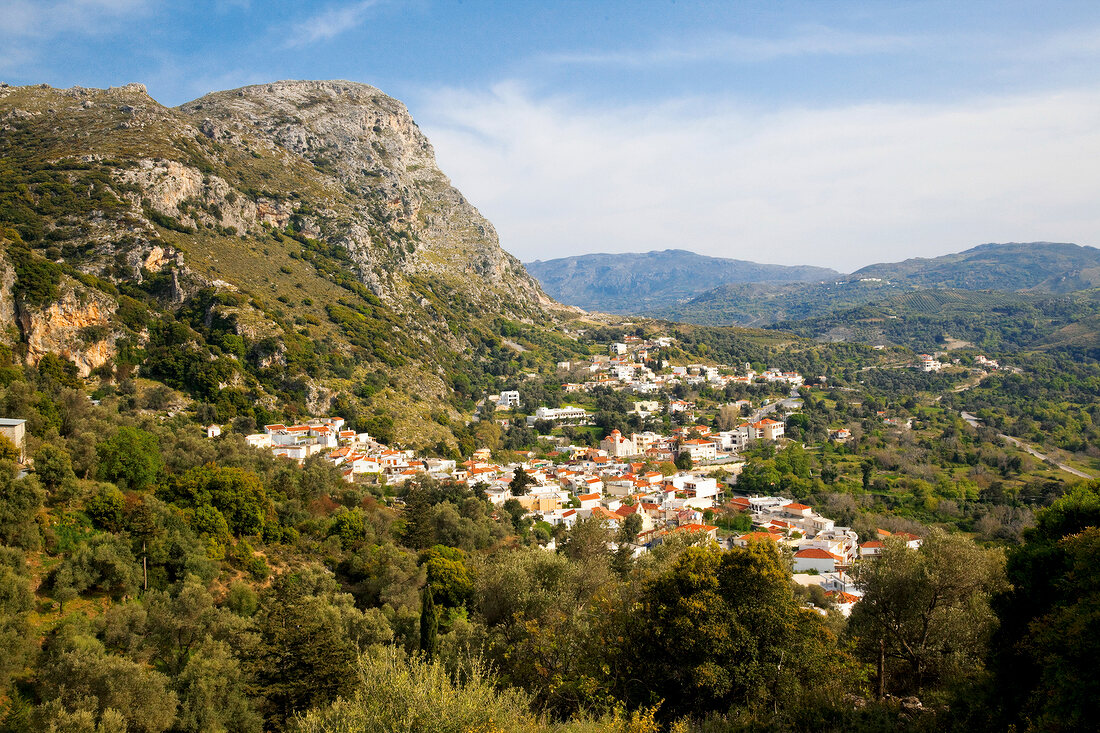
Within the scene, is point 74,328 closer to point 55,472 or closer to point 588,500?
point 55,472

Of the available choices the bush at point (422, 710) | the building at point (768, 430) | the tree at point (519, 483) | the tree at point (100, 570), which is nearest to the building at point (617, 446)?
the building at point (768, 430)

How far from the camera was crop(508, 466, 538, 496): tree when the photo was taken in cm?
4274

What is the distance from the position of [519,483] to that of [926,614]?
31.0m

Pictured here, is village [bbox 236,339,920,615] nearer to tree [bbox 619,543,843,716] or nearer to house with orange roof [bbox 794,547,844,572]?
house with orange roof [bbox 794,547,844,572]

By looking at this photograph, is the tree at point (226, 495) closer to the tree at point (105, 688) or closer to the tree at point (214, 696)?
the tree at point (214, 696)

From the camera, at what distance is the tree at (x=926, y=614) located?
1363cm

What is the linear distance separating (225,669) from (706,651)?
11335mm

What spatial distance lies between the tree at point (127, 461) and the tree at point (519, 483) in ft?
74.9

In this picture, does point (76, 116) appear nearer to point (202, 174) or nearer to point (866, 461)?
point (202, 174)

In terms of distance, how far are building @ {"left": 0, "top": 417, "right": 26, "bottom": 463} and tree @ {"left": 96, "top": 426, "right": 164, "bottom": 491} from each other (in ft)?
8.12

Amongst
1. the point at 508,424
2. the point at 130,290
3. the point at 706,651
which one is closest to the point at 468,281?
the point at 508,424

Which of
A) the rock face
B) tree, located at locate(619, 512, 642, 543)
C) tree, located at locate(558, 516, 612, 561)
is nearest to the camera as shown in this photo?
tree, located at locate(558, 516, 612, 561)

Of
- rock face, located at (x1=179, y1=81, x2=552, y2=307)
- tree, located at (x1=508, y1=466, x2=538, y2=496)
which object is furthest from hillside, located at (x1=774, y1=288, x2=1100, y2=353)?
tree, located at (x1=508, y1=466, x2=538, y2=496)

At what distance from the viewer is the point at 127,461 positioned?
A: 23.5 meters
